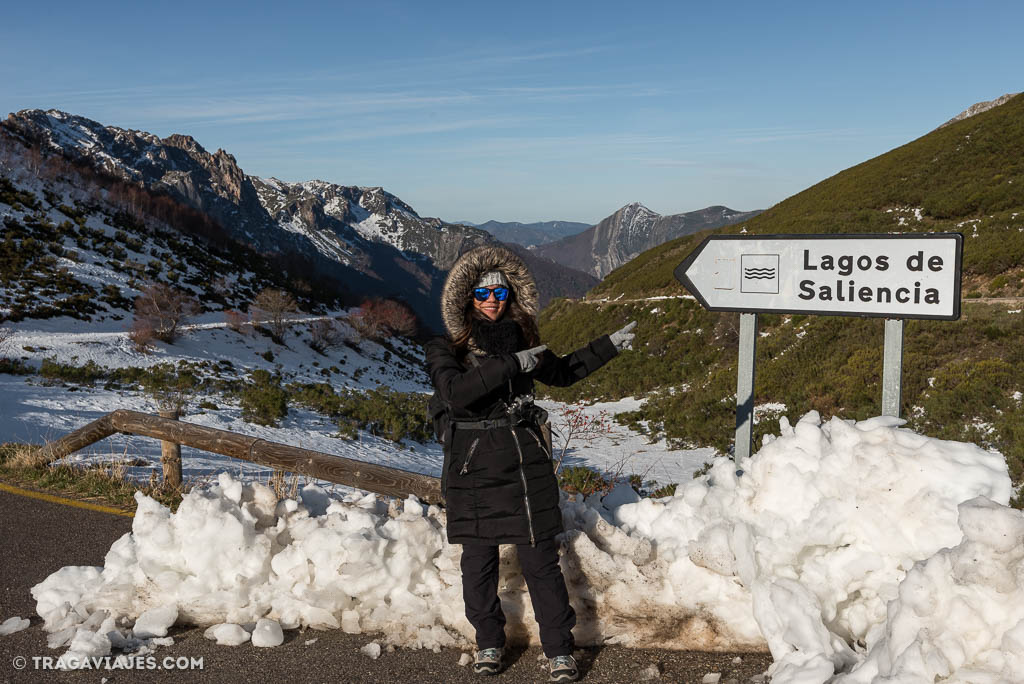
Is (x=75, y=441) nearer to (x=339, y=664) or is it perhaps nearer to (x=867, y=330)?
(x=339, y=664)

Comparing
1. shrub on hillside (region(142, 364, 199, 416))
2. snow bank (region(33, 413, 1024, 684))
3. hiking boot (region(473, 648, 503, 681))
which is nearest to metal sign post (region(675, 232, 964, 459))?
snow bank (region(33, 413, 1024, 684))

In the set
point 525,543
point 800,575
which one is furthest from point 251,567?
point 800,575

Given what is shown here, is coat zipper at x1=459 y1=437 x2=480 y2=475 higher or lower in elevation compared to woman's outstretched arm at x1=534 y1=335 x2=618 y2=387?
lower

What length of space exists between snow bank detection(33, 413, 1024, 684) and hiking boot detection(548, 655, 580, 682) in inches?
13.6

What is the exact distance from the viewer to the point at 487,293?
333cm

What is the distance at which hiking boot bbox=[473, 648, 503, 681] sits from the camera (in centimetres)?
297

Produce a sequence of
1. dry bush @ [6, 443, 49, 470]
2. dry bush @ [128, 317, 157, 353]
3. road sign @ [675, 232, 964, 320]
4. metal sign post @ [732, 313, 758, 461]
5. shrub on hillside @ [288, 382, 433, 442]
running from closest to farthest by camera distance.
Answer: road sign @ [675, 232, 964, 320] → metal sign post @ [732, 313, 758, 461] → dry bush @ [6, 443, 49, 470] → shrub on hillside @ [288, 382, 433, 442] → dry bush @ [128, 317, 157, 353]

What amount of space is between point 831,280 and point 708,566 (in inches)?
63.5

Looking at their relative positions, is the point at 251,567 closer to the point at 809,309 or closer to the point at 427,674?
the point at 427,674

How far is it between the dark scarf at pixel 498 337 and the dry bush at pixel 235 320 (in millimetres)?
35428

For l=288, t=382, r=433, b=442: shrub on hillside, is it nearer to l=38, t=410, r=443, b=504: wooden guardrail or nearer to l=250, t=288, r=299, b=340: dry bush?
l=38, t=410, r=443, b=504: wooden guardrail

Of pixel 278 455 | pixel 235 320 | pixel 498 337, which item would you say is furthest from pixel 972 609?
pixel 235 320

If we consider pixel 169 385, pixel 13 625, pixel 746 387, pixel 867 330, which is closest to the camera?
pixel 13 625

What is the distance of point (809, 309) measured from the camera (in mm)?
3637
